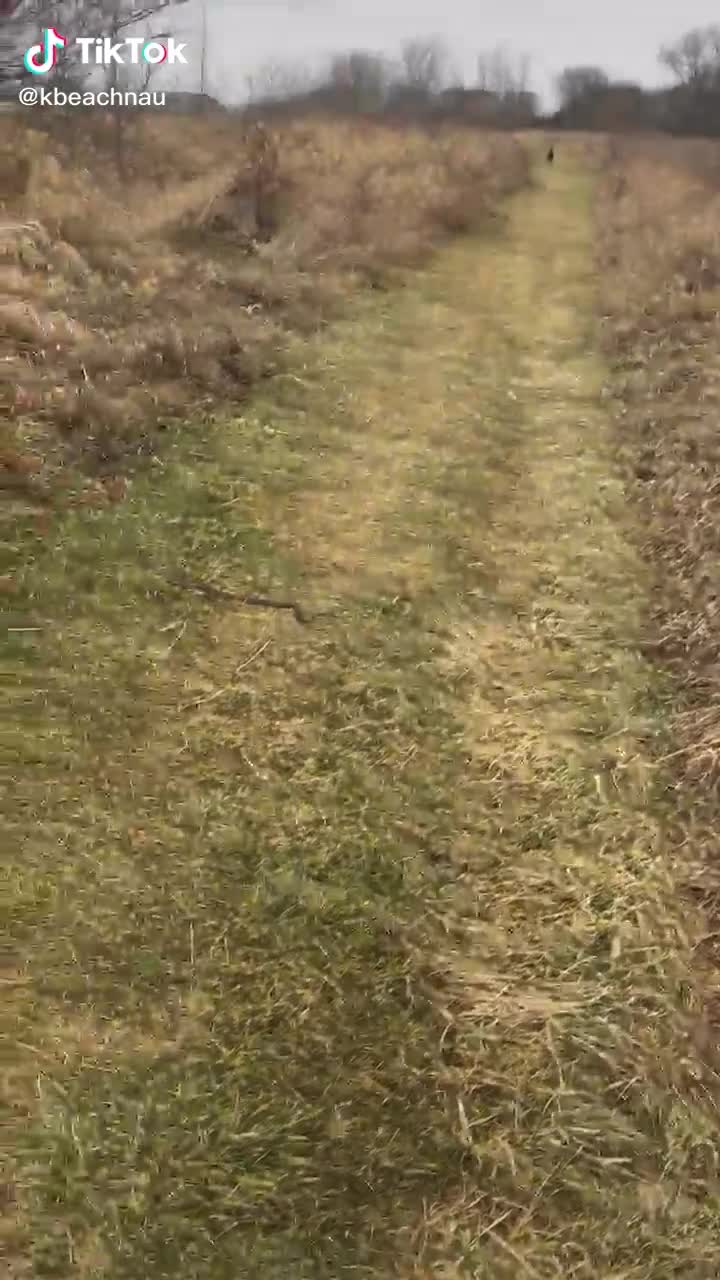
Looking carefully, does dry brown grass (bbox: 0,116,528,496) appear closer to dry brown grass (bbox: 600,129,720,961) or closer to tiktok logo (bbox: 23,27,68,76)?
tiktok logo (bbox: 23,27,68,76)

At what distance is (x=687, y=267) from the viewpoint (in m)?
10.0

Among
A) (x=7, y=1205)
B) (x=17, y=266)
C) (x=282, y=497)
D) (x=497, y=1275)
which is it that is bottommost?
(x=497, y=1275)

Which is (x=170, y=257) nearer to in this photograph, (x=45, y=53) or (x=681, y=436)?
(x=45, y=53)

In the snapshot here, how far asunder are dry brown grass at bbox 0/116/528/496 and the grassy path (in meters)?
0.84

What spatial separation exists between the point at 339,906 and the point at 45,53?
31.1 feet

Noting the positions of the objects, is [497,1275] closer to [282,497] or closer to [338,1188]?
[338,1188]

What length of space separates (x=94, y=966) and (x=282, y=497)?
318 cm

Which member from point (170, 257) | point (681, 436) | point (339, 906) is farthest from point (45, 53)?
point (339, 906)

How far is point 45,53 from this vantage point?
30.4 ft

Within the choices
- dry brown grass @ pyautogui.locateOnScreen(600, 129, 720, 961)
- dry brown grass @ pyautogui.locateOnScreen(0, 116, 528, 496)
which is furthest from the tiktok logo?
dry brown grass @ pyautogui.locateOnScreen(600, 129, 720, 961)

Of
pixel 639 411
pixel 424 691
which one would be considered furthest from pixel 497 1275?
pixel 639 411

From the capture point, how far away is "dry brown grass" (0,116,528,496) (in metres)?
5.67

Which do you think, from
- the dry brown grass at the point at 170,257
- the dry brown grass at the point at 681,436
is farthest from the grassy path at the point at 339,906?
the dry brown grass at the point at 170,257

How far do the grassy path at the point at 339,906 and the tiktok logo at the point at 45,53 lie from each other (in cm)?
598
